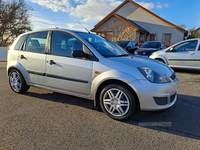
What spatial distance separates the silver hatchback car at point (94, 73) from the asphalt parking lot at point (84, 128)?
336mm

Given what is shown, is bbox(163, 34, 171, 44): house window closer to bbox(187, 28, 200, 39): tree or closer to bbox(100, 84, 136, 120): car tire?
bbox(187, 28, 200, 39): tree

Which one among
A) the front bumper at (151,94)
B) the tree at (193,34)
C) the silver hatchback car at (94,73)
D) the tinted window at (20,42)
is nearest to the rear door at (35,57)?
the silver hatchback car at (94,73)

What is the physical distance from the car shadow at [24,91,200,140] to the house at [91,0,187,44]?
61.0 feet

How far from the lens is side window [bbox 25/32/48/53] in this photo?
3.90 metres

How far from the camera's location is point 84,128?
2.69 meters

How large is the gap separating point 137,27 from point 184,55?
15942 millimetres

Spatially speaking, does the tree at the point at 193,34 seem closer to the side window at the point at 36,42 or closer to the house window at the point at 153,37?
the house window at the point at 153,37

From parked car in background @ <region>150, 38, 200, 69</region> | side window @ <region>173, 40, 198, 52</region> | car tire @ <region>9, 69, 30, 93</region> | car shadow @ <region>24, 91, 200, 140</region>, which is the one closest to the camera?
car shadow @ <region>24, 91, 200, 140</region>

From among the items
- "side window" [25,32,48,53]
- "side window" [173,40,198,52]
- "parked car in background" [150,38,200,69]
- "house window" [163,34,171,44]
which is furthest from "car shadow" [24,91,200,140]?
"house window" [163,34,171,44]

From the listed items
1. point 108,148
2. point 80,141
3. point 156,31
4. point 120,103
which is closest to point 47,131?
point 80,141

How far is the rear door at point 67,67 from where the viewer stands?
3209 millimetres

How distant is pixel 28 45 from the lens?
13.7 feet

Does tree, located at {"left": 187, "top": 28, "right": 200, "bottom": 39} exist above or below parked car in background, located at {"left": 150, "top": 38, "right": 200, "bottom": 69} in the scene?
above

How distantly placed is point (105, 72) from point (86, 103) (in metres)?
1.21
